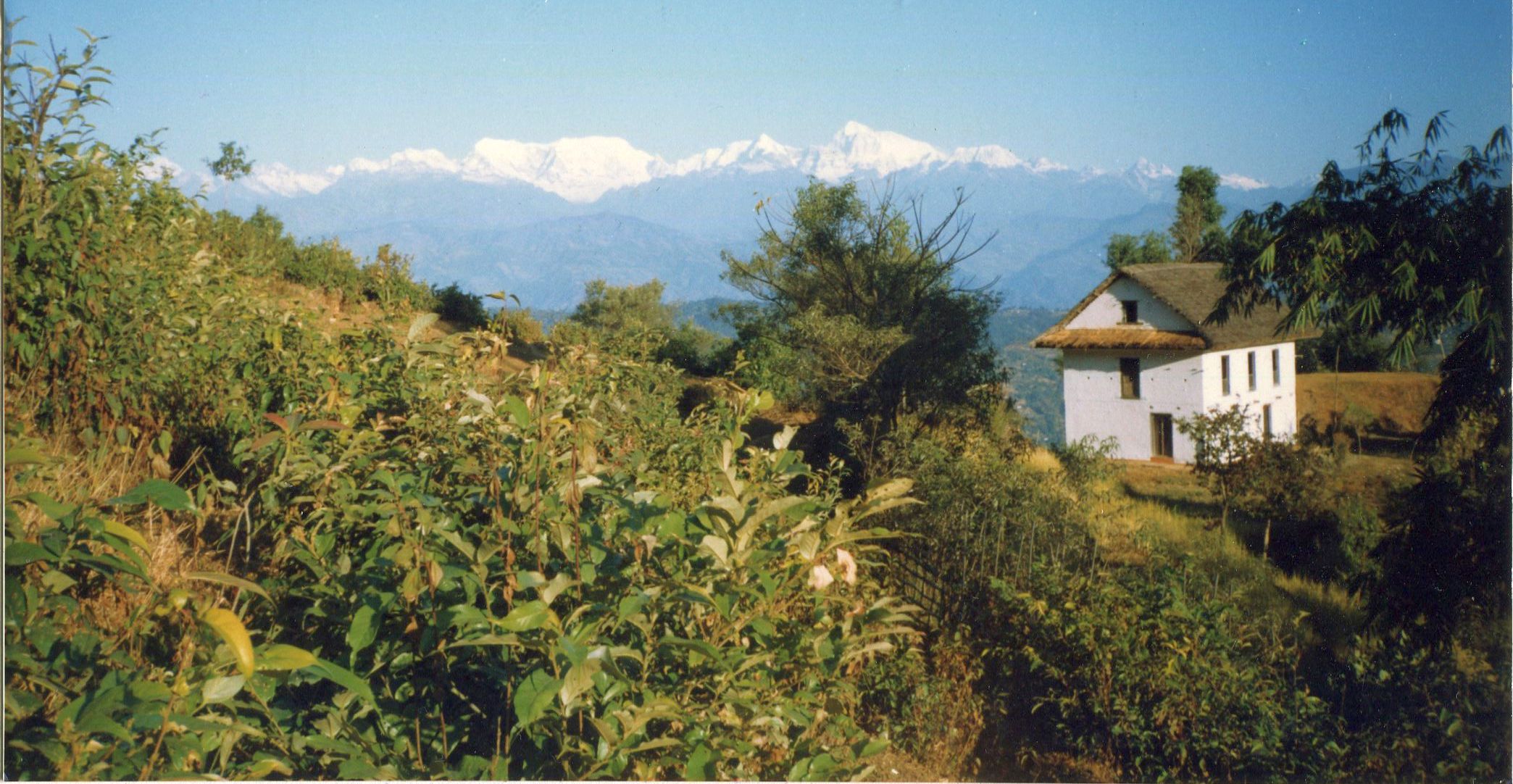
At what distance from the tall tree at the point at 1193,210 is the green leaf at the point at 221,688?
28.5 meters

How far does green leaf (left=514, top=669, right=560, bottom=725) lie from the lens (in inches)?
49.0

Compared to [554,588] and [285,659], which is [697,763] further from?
[285,659]

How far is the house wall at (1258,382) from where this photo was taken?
2070cm

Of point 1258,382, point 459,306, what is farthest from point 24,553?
point 1258,382

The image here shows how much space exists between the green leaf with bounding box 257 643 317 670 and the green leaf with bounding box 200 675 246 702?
0.21ft

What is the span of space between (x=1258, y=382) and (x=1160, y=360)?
2304 mm

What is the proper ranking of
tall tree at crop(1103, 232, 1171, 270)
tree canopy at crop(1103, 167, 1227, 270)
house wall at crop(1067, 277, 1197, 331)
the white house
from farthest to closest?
1. tall tree at crop(1103, 232, 1171, 270)
2. tree canopy at crop(1103, 167, 1227, 270)
3. house wall at crop(1067, 277, 1197, 331)
4. the white house

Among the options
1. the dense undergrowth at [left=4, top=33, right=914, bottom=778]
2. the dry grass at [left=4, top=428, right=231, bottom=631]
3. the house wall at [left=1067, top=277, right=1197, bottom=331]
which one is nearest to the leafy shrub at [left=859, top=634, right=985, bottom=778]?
the dense undergrowth at [left=4, top=33, right=914, bottom=778]

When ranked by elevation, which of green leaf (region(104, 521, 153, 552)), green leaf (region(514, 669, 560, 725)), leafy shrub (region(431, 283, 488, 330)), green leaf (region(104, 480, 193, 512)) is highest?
leafy shrub (region(431, 283, 488, 330))

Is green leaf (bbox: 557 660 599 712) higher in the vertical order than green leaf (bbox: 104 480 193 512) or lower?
lower

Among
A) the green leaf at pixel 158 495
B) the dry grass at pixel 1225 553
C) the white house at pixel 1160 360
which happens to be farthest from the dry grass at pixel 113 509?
the white house at pixel 1160 360

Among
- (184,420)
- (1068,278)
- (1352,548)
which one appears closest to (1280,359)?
(1068,278)

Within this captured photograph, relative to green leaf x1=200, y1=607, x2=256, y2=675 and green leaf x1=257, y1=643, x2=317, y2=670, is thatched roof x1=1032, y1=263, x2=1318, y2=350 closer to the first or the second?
green leaf x1=257, y1=643, x2=317, y2=670

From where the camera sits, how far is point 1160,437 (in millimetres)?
Result: 23938
